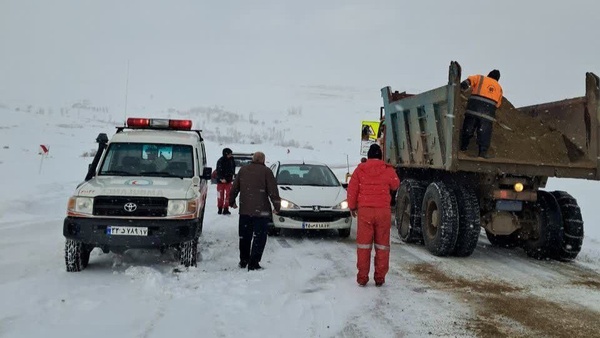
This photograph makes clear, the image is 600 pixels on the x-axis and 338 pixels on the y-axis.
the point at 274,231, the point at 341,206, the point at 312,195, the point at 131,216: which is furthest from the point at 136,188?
the point at 341,206

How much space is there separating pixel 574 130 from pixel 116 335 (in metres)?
7.16

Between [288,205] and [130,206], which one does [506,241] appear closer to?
[288,205]

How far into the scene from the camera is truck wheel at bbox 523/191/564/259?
309 inches

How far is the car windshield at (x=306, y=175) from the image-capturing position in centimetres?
1059

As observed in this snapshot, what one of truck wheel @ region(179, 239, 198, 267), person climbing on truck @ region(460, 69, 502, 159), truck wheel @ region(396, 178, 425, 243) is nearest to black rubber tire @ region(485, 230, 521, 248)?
truck wheel @ region(396, 178, 425, 243)

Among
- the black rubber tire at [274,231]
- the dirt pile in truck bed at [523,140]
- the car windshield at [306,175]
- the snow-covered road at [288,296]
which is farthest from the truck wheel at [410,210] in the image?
the black rubber tire at [274,231]

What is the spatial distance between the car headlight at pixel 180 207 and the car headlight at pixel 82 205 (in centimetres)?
96

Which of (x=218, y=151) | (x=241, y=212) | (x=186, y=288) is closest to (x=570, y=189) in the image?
(x=241, y=212)

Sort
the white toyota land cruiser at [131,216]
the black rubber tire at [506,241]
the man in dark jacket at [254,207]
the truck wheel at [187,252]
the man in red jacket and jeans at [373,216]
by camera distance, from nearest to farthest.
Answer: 1. the man in red jacket and jeans at [373,216]
2. the white toyota land cruiser at [131,216]
3. the truck wheel at [187,252]
4. the man in dark jacket at [254,207]
5. the black rubber tire at [506,241]

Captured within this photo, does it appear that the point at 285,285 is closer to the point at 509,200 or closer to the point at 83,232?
the point at 83,232

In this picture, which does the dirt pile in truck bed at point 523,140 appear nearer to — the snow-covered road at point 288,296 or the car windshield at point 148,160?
the snow-covered road at point 288,296

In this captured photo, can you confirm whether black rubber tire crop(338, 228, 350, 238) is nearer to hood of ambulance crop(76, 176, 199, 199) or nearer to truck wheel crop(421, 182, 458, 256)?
truck wheel crop(421, 182, 458, 256)

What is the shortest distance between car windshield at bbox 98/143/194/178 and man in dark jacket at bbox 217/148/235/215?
4747 millimetres

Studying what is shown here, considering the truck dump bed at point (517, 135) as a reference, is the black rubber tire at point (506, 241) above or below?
below
